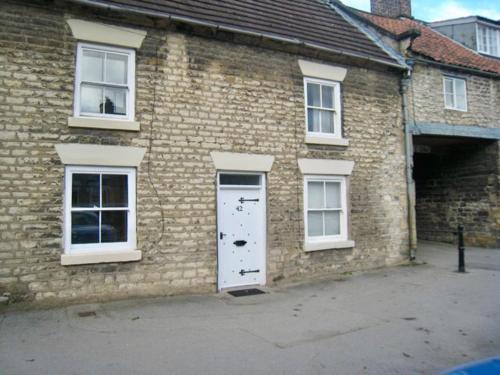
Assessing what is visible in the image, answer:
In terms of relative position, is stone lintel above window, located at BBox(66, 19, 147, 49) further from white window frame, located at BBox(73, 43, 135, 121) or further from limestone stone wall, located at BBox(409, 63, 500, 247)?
limestone stone wall, located at BBox(409, 63, 500, 247)

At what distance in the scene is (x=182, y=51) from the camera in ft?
27.7

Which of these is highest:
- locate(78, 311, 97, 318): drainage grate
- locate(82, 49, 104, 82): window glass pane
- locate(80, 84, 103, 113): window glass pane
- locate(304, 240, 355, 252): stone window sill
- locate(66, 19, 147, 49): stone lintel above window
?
locate(66, 19, 147, 49): stone lintel above window

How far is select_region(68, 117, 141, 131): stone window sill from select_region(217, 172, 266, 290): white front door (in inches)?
81.6

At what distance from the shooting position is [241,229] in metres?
8.94

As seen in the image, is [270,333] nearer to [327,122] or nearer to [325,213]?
[325,213]

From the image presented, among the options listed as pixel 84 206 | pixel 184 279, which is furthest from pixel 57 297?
pixel 184 279

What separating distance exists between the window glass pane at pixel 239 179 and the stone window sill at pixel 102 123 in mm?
2095

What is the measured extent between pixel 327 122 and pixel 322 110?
0.34 m

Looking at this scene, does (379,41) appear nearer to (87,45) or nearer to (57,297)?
(87,45)

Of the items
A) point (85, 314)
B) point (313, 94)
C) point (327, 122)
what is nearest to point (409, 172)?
point (327, 122)

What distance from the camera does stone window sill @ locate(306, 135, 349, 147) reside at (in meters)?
9.80

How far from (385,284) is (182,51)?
263 inches

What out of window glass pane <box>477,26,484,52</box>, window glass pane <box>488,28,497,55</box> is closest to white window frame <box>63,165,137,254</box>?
window glass pane <box>477,26,484,52</box>

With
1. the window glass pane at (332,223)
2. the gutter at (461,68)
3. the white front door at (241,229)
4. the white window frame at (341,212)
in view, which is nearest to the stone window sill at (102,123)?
the white front door at (241,229)
